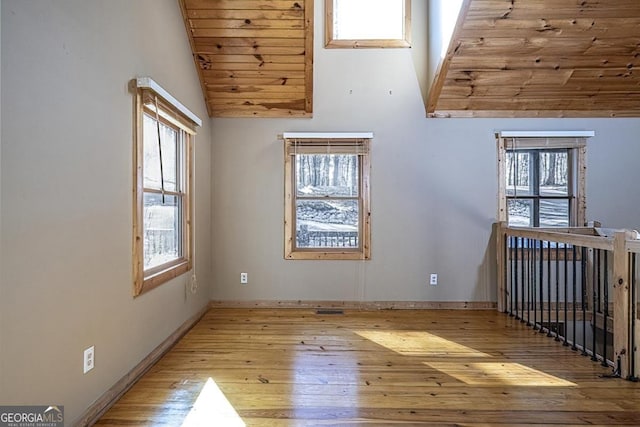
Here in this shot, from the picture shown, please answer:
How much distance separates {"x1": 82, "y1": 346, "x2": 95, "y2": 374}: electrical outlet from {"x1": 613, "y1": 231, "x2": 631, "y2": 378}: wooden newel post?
324cm

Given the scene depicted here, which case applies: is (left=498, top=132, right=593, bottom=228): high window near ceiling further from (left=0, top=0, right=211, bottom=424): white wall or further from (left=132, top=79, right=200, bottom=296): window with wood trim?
(left=0, top=0, right=211, bottom=424): white wall

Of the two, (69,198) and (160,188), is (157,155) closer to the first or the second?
(160,188)

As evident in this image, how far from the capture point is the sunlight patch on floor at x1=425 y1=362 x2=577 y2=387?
2.30 m

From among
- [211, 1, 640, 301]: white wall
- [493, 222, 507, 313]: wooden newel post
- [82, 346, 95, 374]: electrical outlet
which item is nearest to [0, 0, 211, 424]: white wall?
[82, 346, 95, 374]: electrical outlet

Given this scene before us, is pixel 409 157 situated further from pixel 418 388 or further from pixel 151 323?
pixel 151 323

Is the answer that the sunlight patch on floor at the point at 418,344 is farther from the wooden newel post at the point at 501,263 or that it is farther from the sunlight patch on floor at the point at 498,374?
the wooden newel post at the point at 501,263

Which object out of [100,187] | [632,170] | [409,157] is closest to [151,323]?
[100,187]

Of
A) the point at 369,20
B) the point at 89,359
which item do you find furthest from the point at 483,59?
the point at 89,359

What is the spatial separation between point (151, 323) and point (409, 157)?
3035 mm

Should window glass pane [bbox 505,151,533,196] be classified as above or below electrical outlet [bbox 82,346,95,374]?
above

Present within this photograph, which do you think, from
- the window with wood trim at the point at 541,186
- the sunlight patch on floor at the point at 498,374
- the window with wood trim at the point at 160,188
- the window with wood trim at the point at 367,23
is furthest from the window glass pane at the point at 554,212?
the window with wood trim at the point at 160,188

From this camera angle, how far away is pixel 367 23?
404 centimetres

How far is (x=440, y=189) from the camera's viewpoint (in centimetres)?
408

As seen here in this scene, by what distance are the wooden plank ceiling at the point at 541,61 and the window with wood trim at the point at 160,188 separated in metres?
2.59
